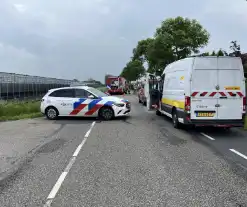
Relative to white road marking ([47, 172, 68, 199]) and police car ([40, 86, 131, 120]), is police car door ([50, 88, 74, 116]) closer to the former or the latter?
police car ([40, 86, 131, 120])

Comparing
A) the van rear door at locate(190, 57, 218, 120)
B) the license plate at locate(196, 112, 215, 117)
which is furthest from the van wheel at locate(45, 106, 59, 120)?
the license plate at locate(196, 112, 215, 117)

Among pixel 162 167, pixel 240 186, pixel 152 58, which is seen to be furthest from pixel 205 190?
pixel 152 58

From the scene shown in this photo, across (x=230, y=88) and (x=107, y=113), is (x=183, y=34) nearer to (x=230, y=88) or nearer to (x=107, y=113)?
(x=107, y=113)

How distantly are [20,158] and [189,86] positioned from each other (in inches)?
243

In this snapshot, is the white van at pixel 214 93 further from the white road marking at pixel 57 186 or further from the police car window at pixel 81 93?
the white road marking at pixel 57 186

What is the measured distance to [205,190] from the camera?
17.2 ft

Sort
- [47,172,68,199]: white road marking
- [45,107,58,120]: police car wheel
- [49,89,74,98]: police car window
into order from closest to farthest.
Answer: [47,172,68,199]: white road marking
[49,89,74,98]: police car window
[45,107,58,120]: police car wheel

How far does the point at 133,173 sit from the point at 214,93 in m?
6.01

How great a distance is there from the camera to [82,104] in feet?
52.3

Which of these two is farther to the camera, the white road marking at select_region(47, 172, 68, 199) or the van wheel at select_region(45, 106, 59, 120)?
the van wheel at select_region(45, 106, 59, 120)

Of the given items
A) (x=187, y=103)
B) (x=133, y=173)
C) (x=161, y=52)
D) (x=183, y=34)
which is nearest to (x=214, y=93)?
(x=187, y=103)

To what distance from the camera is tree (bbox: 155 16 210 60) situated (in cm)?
3697

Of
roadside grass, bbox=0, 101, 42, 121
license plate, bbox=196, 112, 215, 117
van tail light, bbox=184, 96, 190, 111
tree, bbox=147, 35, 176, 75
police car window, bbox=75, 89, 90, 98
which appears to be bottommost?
roadside grass, bbox=0, 101, 42, 121

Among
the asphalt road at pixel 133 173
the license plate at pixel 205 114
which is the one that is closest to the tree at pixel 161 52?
the license plate at pixel 205 114
